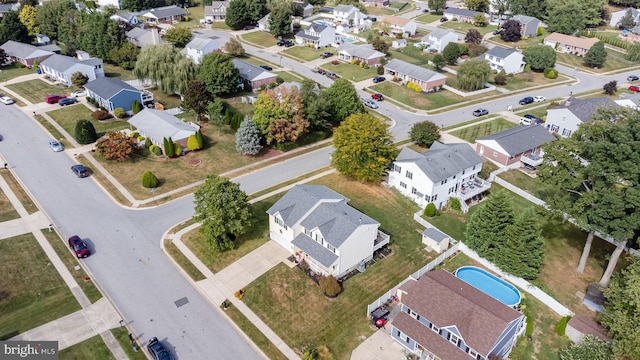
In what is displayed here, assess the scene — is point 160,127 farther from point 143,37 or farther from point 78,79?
point 143,37

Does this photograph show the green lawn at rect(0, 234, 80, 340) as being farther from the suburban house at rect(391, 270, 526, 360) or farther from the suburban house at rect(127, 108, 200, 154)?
the suburban house at rect(391, 270, 526, 360)

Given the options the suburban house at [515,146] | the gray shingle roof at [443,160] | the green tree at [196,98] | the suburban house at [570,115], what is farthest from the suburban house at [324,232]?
the suburban house at [570,115]

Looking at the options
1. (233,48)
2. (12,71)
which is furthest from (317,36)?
Answer: (12,71)

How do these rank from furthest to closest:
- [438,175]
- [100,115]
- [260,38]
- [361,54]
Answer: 1. [260,38]
2. [361,54]
3. [100,115]
4. [438,175]

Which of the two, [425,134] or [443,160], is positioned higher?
[443,160]

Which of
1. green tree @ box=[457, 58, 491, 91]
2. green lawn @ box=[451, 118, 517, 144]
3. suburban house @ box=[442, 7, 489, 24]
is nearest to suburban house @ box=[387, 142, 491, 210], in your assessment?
green lawn @ box=[451, 118, 517, 144]

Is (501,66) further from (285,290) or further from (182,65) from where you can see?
(285,290)
